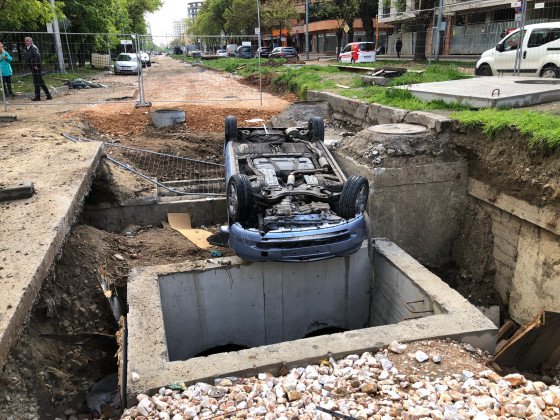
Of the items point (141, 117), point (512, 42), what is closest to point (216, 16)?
point (141, 117)

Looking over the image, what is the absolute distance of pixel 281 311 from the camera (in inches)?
237

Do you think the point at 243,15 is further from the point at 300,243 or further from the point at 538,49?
the point at 300,243

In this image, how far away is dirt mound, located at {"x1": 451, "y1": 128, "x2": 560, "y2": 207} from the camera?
5785 mm

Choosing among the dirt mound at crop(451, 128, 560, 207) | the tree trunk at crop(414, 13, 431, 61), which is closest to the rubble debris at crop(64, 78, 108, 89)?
the tree trunk at crop(414, 13, 431, 61)

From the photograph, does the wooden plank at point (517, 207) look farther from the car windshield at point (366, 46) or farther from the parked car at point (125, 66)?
the parked car at point (125, 66)

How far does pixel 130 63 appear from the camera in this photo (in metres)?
31.6

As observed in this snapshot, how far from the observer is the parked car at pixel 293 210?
4.86 metres

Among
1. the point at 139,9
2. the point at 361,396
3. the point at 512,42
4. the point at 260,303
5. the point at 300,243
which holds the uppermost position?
the point at 139,9

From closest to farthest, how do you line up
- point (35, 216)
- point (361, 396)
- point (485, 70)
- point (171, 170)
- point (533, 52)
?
point (361, 396)
point (35, 216)
point (171, 170)
point (533, 52)
point (485, 70)

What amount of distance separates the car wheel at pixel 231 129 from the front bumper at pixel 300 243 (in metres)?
2.92

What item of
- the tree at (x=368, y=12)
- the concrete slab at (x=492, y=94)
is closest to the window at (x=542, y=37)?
the concrete slab at (x=492, y=94)

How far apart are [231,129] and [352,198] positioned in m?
3.08

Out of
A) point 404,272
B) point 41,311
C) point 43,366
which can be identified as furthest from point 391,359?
point 41,311

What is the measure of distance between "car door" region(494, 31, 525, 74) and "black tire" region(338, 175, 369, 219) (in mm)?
11415
